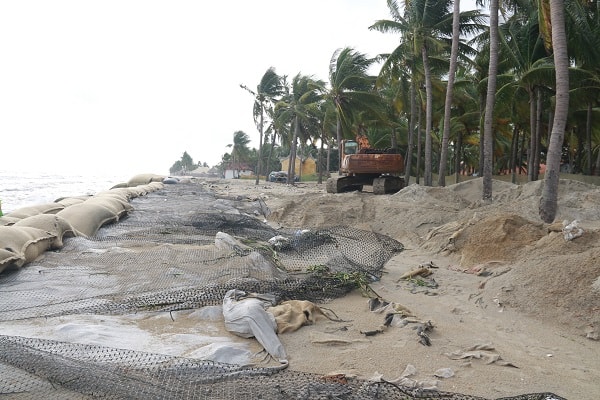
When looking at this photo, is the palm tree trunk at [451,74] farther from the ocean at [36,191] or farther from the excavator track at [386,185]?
the ocean at [36,191]

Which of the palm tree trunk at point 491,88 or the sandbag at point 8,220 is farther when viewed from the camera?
the palm tree trunk at point 491,88

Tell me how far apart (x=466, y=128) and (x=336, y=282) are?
22.7 metres

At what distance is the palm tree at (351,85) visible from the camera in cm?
2216

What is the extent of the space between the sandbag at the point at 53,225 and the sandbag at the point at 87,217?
0.37 metres

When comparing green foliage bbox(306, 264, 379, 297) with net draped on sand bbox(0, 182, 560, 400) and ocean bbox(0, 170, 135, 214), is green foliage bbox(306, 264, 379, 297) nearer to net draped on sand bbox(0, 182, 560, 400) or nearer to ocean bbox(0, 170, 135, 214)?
net draped on sand bbox(0, 182, 560, 400)

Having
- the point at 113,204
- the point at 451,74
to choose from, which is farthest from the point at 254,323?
the point at 451,74

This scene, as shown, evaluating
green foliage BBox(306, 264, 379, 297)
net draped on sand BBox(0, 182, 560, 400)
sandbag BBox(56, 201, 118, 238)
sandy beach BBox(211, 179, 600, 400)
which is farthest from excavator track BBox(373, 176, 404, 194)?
green foliage BBox(306, 264, 379, 297)

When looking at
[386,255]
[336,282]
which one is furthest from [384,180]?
[336,282]

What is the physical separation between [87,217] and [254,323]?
19.0 ft

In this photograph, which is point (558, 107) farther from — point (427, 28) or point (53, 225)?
point (427, 28)

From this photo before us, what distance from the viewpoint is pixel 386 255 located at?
631 cm

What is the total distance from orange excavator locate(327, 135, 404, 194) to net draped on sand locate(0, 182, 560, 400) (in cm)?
789

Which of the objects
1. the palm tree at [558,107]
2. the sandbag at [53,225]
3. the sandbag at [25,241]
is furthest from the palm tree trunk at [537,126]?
the sandbag at [25,241]

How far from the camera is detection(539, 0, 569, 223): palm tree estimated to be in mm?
7941
